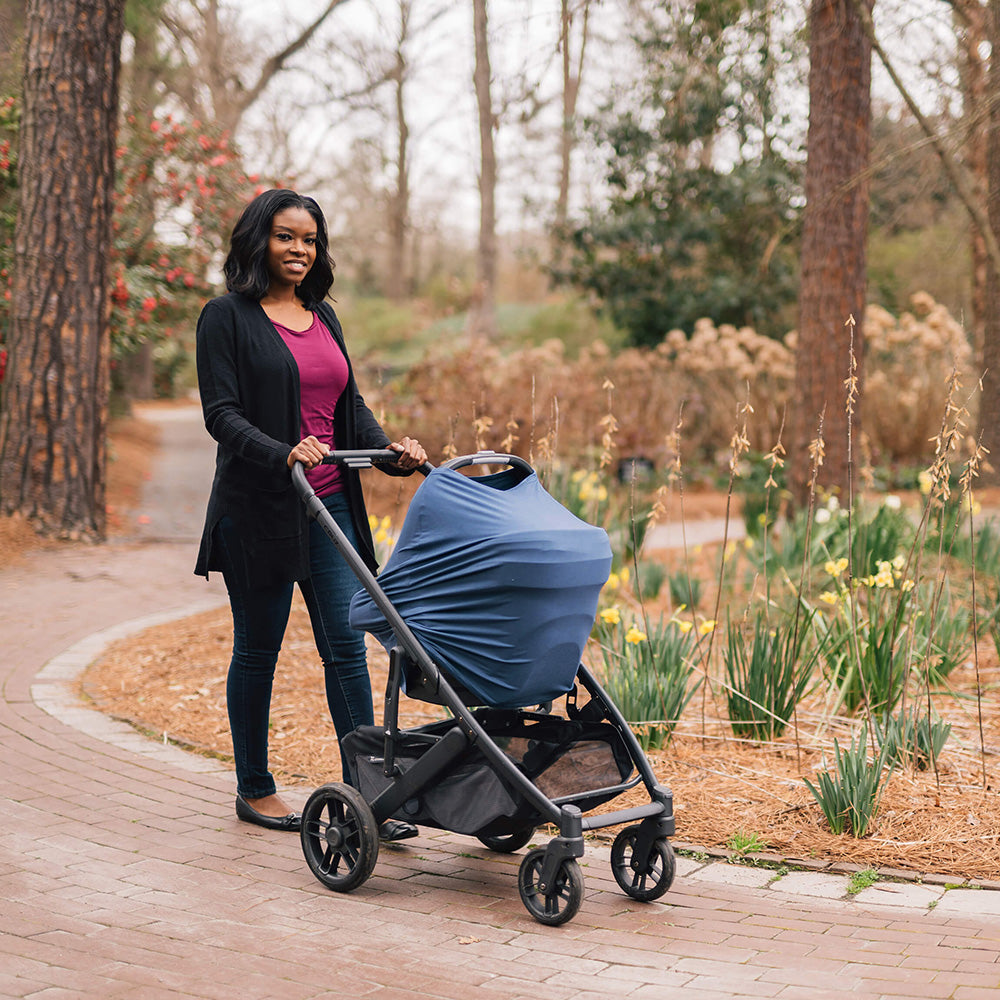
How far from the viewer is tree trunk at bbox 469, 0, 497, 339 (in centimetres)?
2177

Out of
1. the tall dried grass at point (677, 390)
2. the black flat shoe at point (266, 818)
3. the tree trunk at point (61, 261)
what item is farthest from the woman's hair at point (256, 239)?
the tall dried grass at point (677, 390)

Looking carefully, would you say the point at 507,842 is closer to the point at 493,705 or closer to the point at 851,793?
the point at 493,705

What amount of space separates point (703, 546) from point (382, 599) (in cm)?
685

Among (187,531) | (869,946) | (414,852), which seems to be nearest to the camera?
(869,946)

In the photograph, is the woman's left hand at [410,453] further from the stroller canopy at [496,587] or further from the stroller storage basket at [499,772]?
the stroller storage basket at [499,772]

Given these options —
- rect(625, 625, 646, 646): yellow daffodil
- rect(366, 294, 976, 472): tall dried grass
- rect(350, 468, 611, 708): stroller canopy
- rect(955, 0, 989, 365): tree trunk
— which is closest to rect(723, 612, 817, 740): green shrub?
rect(625, 625, 646, 646): yellow daffodil

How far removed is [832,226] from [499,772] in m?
6.81

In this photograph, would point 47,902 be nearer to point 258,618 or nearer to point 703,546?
point 258,618

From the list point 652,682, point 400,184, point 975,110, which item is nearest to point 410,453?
point 652,682

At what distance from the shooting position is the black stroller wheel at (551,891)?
10.5 ft

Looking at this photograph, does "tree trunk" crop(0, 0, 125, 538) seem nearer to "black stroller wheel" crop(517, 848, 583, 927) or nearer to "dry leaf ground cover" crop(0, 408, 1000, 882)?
"dry leaf ground cover" crop(0, 408, 1000, 882)

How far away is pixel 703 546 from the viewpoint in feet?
32.6

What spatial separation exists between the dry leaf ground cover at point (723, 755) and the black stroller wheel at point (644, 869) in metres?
0.52

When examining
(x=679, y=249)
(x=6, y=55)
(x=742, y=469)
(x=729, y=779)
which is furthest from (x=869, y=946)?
(x=679, y=249)
